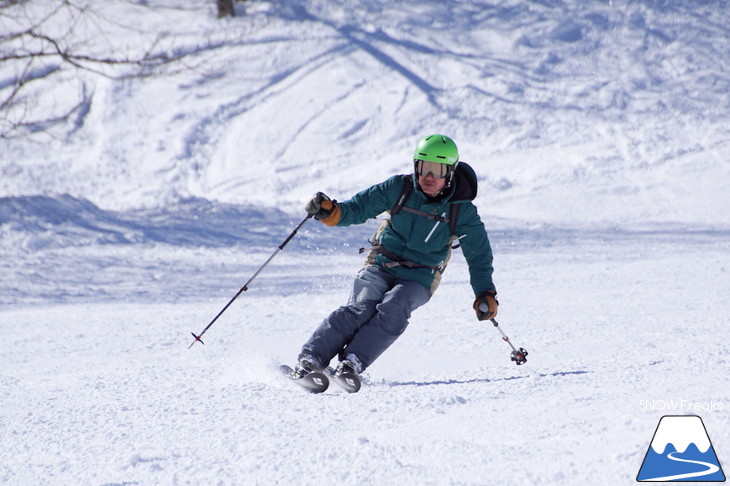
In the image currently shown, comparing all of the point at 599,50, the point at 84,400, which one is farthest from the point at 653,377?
the point at 599,50

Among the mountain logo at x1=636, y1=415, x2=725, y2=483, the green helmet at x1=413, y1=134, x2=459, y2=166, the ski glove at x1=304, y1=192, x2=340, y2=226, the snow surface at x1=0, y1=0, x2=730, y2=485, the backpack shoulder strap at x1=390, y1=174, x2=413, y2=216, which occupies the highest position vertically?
the green helmet at x1=413, y1=134, x2=459, y2=166

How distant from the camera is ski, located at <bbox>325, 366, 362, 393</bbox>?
3818mm

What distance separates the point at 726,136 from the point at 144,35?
44.2ft

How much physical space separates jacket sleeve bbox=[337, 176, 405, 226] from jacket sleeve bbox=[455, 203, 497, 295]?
416mm

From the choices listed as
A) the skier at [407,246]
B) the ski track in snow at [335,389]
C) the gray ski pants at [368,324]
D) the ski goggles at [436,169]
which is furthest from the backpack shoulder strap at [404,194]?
the ski track in snow at [335,389]

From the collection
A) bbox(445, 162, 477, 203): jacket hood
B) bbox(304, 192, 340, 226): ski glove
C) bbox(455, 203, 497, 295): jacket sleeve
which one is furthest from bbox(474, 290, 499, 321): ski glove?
bbox(304, 192, 340, 226): ski glove

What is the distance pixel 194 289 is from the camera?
25.1ft

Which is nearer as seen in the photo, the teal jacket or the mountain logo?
the mountain logo

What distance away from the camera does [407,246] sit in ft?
14.7

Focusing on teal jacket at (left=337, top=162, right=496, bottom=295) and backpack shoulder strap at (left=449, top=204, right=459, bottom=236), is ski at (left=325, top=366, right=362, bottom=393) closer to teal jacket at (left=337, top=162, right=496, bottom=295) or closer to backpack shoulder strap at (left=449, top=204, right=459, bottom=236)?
teal jacket at (left=337, top=162, right=496, bottom=295)

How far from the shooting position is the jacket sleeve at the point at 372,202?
4.52 meters

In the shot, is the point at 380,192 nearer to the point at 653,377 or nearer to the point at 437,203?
the point at 437,203

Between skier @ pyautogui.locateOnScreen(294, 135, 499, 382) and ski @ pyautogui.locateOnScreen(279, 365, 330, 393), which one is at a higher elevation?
skier @ pyautogui.locateOnScreen(294, 135, 499, 382)

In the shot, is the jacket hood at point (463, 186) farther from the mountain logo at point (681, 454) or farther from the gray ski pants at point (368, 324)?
the mountain logo at point (681, 454)
